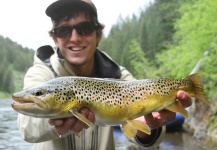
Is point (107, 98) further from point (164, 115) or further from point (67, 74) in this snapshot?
point (67, 74)

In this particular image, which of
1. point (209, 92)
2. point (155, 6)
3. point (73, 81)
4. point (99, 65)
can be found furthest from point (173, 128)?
point (155, 6)

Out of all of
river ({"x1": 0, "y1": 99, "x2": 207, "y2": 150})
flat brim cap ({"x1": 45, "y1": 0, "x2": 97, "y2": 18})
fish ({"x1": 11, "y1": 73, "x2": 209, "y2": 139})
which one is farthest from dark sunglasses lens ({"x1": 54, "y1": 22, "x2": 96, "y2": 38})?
river ({"x1": 0, "y1": 99, "x2": 207, "y2": 150})

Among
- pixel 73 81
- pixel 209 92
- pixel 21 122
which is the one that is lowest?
pixel 209 92

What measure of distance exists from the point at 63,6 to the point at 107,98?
1.19 m

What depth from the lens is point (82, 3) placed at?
10.6 feet

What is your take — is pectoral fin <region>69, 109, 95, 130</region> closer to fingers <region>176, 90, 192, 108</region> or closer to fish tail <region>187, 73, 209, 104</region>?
fingers <region>176, 90, 192, 108</region>

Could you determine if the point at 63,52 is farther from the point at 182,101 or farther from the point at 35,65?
the point at 182,101

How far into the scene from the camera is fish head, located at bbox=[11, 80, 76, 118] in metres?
2.14

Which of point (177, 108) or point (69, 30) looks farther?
point (69, 30)

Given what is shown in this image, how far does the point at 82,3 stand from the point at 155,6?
50.5 m

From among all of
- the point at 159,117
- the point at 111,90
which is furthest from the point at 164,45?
the point at 111,90

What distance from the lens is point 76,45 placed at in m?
3.10

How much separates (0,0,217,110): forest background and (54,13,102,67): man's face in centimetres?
964

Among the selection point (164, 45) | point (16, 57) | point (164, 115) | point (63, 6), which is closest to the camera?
point (164, 115)
